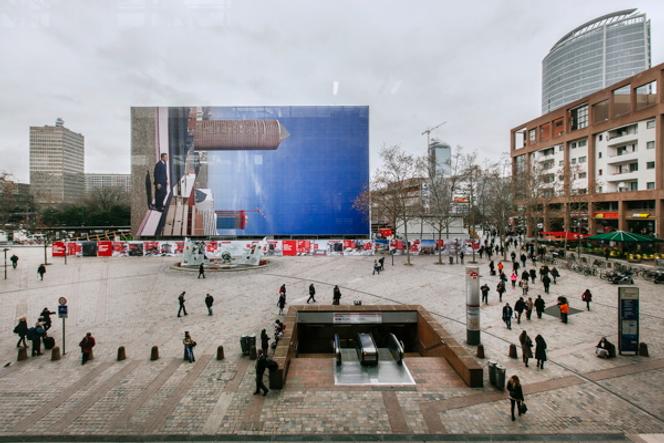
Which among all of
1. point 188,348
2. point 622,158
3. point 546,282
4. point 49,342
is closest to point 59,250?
point 49,342

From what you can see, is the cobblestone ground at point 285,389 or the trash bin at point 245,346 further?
the trash bin at point 245,346

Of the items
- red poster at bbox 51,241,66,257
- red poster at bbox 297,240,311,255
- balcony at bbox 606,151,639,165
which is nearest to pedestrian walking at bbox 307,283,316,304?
red poster at bbox 297,240,311,255

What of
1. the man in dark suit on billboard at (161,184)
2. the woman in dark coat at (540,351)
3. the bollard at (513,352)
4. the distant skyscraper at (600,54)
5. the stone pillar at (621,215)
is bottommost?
the bollard at (513,352)

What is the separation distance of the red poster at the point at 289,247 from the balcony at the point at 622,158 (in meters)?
40.5

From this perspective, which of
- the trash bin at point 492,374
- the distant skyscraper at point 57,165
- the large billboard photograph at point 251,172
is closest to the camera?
the trash bin at point 492,374

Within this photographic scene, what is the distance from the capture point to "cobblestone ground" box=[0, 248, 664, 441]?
715cm

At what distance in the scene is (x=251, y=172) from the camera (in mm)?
50531

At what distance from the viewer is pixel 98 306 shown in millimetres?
17078

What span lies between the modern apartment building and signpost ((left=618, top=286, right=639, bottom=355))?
2931 cm

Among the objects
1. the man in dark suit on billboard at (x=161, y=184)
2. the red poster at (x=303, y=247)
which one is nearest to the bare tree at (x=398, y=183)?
the red poster at (x=303, y=247)

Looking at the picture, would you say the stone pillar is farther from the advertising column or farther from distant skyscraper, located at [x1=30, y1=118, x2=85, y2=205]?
distant skyscraper, located at [x1=30, y1=118, x2=85, y2=205]

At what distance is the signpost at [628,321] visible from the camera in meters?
10.6

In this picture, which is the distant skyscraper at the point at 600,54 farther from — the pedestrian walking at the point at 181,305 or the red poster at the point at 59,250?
the red poster at the point at 59,250

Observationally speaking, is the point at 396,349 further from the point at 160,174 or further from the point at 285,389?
the point at 160,174
